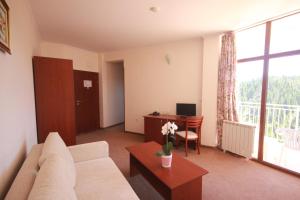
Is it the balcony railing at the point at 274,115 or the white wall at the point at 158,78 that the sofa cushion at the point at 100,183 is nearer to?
the white wall at the point at 158,78

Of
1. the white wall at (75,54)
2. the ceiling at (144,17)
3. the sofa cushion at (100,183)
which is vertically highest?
the ceiling at (144,17)

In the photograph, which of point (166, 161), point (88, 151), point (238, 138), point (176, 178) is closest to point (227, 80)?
point (238, 138)

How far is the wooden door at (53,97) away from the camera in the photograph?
8.39 feet

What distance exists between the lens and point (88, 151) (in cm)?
201

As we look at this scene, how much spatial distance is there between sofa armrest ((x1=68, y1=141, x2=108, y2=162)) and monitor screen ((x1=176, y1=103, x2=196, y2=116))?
2106 millimetres

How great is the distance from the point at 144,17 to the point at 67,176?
2419 millimetres

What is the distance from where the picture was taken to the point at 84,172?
1.70m

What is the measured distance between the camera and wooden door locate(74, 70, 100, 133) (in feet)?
15.0

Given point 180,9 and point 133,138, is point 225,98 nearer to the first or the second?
point 180,9

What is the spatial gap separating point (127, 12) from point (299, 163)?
3.88 m

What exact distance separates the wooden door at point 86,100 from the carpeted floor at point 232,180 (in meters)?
1.83

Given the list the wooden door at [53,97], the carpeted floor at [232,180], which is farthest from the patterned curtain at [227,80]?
the wooden door at [53,97]

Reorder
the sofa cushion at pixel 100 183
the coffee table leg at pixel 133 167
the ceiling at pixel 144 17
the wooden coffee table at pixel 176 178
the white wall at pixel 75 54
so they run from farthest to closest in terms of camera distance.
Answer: the white wall at pixel 75 54 < the coffee table leg at pixel 133 167 < the ceiling at pixel 144 17 < the wooden coffee table at pixel 176 178 < the sofa cushion at pixel 100 183

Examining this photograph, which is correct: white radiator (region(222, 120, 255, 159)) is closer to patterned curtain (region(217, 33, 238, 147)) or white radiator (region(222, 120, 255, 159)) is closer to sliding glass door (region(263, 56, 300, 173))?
patterned curtain (region(217, 33, 238, 147))
